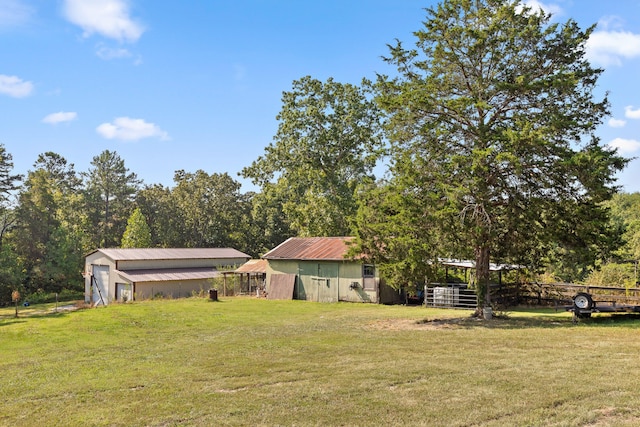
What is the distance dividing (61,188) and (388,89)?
6678 cm

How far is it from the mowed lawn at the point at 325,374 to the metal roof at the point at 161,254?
2095cm

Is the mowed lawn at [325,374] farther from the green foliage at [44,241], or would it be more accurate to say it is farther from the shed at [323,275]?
the green foliage at [44,241]

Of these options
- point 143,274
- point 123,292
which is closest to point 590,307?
point 143,274

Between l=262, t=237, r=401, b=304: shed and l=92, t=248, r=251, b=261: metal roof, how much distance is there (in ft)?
40.6

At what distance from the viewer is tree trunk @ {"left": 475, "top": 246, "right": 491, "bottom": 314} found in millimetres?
21203

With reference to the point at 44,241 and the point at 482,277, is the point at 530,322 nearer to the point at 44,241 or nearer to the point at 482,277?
the point at 482,277

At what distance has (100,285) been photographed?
137 feet

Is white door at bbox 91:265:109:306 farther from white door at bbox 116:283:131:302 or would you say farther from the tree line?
the tree line

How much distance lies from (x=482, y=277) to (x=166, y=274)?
27.7 metres

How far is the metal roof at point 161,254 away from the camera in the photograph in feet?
134

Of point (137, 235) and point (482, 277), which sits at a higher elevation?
point (137, 235)

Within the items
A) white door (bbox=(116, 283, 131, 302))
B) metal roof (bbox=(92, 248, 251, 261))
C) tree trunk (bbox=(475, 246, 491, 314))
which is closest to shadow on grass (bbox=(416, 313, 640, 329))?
tree trunk (bbox=(475, 246, 491, 314))

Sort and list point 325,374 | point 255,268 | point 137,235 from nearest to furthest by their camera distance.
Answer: point 325,374
point 255,268
point 137,235

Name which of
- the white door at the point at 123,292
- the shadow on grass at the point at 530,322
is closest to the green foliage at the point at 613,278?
the shadow on grass at the point at 530,322
